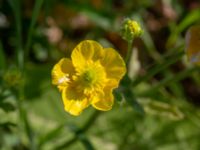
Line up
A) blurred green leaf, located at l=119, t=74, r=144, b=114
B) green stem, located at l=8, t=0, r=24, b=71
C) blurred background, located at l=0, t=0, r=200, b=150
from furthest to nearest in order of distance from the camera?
blurred background, located at l=0, t=0, r=200, b=150
green stem, located at l=8, t=0, r=24, b=71
blurred green leaf, located at l=119, t=74, r=144, b=114

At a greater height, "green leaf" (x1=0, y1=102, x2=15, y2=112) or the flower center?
"green leaf" (x1=0, y1=102, x2=15, y2=112)

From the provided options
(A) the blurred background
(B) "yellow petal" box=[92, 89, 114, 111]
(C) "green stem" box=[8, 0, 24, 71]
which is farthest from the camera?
(A) the blurred background

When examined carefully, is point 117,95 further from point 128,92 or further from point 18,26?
point 18,26

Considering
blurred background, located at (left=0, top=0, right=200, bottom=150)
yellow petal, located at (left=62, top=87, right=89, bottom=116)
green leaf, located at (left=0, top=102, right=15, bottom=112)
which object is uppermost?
blurred background, located at (left=0, top=0, right=200, bottom=150)

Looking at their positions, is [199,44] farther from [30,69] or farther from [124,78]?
[30,69]

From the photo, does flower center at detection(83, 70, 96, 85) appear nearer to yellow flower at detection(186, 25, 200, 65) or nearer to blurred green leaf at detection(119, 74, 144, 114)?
blurred green leaf at detection(119, 74, 144, 114)

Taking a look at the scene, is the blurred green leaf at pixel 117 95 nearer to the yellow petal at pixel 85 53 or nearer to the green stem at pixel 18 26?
the yellow petal at pixel 85 53

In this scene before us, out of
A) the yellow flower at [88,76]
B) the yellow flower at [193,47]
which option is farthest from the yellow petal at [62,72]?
the yellow flower at [193,47]

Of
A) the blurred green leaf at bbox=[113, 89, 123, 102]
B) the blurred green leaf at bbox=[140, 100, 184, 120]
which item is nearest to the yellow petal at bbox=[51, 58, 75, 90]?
the blurred green leaf at bbox=[113, 89, 123, 102]

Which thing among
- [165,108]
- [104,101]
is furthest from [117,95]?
[165,108]
